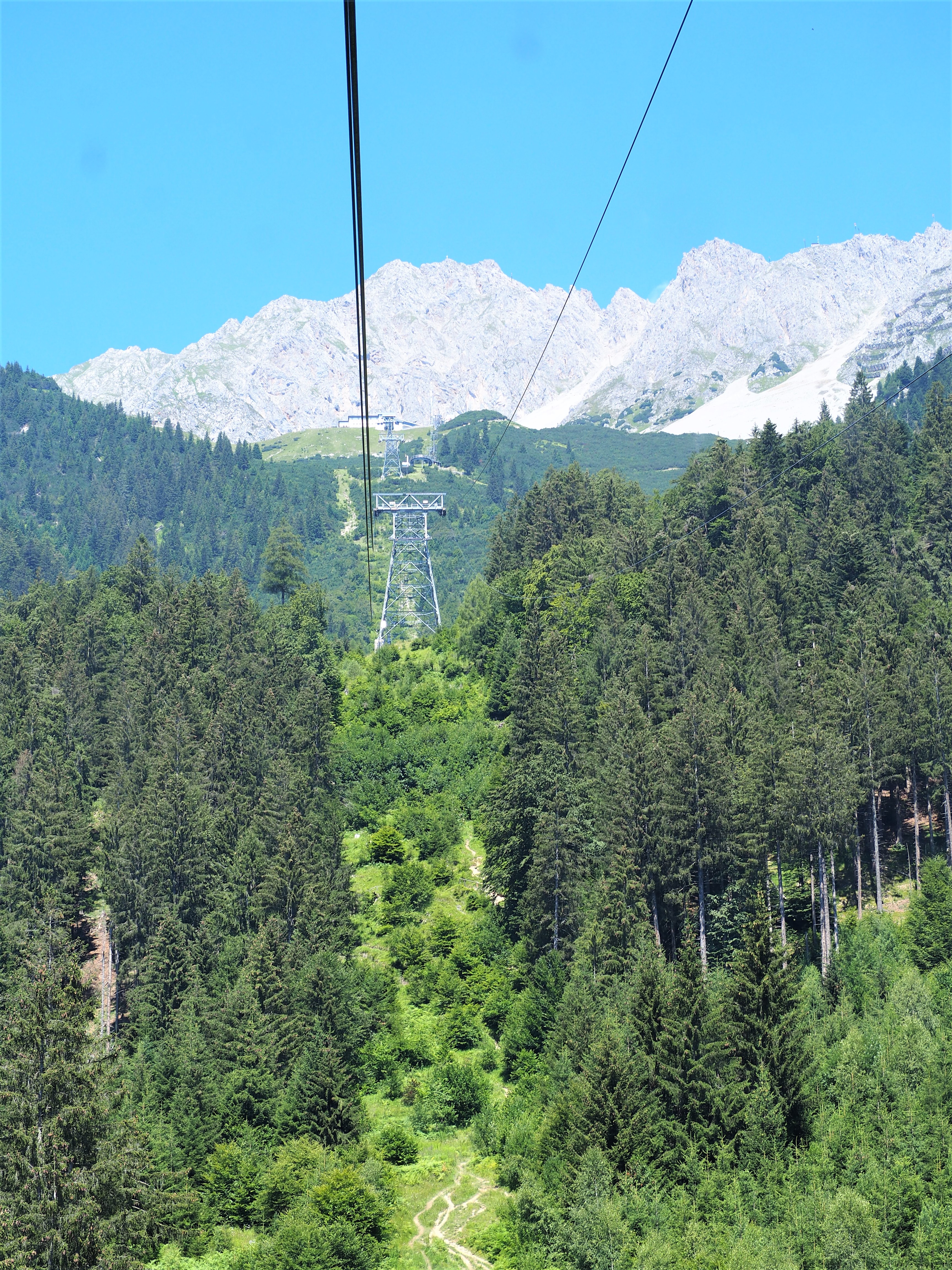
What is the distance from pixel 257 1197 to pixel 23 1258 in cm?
1565

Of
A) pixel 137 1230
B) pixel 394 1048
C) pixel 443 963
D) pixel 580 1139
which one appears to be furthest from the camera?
pixel 443 963

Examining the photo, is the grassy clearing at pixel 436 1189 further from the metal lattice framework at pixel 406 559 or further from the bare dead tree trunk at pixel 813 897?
the metal lattice framework at pixel 406 559

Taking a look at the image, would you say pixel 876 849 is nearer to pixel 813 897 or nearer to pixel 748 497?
pixel 813 897

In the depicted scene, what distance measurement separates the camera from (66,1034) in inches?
1411

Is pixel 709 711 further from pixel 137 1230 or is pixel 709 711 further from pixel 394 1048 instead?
pixel 137 1230

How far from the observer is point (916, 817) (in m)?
64.7

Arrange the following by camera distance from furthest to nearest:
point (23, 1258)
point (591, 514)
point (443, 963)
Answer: point (591, 514) → point (443, 963) → point (23, 1258)

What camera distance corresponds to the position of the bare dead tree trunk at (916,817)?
63.7 m

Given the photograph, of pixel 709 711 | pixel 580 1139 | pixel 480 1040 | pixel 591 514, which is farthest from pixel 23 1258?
pixel 591 514

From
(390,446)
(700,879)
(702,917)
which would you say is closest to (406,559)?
(390,446)

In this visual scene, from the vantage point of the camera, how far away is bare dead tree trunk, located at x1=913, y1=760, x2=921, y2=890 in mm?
63688

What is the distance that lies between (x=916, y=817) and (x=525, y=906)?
72.4 feet

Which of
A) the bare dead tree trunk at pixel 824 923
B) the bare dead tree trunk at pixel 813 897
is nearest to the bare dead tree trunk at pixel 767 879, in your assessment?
the bare dead tree trunk at pixel 813 897

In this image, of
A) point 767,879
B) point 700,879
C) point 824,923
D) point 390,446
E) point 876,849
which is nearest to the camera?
point 824,923
